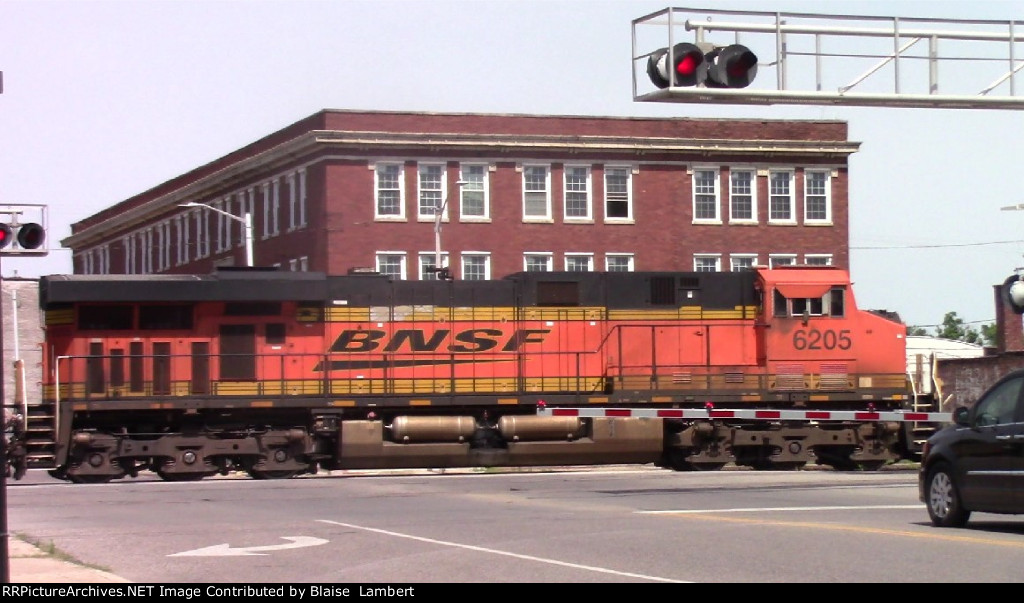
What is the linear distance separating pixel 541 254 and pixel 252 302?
98.5 ft

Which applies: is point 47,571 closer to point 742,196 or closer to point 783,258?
point 742,196

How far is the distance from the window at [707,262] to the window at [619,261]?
8.94 feet

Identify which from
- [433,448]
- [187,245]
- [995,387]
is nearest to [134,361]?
[433,448]

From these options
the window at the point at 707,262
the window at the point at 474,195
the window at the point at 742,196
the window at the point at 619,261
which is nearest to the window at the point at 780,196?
the window at the point at 742,196

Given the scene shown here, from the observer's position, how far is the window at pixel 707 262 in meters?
58.6

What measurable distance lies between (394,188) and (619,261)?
9666 millimetres

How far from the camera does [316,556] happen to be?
13.9 m

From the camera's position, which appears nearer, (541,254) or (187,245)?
(541,254)

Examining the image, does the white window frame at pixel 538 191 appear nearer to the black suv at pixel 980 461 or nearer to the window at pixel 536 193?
the window at pixel 536 193

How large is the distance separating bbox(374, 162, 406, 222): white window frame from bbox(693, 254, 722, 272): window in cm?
1225

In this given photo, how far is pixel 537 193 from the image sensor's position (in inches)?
2244

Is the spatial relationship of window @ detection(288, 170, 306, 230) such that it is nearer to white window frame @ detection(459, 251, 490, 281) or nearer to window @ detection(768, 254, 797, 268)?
white window frame @ detection(459, 251, 490, 281)

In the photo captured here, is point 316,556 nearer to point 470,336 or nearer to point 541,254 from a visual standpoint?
point 470,336

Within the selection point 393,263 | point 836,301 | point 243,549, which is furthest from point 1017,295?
point 393,263
